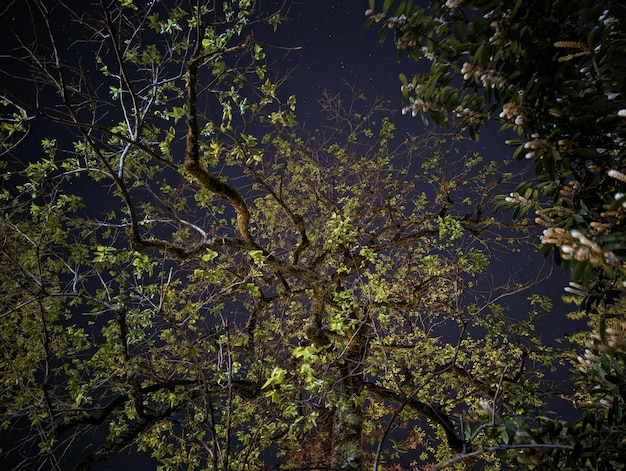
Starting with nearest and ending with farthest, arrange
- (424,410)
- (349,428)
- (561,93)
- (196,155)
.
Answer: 1. (561,93)
2. (196,155)
3. (349,428)
4. (424,410)

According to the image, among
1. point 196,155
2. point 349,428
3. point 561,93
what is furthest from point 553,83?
point 349,428

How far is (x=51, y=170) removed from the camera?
4.21 metres

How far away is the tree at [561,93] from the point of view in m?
1.58

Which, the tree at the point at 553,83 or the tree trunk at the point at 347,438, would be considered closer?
the tree at the point at 553,83

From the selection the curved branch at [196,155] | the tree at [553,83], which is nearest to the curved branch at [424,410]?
the curved branch at [196,155]

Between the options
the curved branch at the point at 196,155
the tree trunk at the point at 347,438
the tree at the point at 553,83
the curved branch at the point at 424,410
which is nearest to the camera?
the tree at the point at 553,83

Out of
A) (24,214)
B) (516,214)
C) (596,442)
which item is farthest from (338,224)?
(24,214)

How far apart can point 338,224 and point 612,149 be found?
2.68 m

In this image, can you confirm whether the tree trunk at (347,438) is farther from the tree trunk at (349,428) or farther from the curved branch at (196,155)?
the curved branch at (196,155)

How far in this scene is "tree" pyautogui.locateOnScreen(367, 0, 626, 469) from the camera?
1.58 m

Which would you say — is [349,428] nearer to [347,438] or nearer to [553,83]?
[347,438]

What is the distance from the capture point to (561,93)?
171 cm

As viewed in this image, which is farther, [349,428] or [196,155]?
[349,428]

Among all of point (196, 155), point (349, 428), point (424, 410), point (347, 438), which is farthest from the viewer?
point (424, 410)
